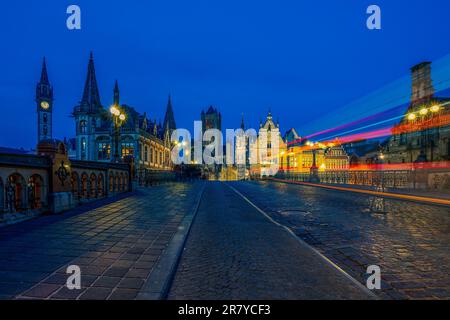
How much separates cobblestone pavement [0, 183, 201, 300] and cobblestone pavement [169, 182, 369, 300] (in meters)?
0.69

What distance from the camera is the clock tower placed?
247 ft

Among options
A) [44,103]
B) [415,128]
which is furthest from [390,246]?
[44,103]

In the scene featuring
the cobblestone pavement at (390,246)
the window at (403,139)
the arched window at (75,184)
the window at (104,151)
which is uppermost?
the window at (403,139)

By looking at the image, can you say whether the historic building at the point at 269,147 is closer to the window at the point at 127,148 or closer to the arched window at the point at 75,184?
the window at the point at 127,148

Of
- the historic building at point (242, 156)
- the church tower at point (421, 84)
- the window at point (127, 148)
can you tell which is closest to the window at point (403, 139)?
the church tower at point (421, 84)

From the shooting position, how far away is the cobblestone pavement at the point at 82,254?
10.7 feet

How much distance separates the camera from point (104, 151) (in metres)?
52.1

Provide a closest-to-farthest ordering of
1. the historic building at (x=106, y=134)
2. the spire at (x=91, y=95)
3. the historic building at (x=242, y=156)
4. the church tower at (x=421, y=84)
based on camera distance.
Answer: the church tower at (x=421, y=84), the historic building at (x=106, y=134), the spire at (x=91, y=95), the historic building at (x=242, y=156)

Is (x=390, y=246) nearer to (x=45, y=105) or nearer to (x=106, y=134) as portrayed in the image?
(x=106, y=134)

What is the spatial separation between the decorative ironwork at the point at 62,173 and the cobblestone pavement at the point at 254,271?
19.4 ft

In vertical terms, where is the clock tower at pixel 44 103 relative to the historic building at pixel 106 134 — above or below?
above

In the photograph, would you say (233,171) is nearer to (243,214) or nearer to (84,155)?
(84,155)

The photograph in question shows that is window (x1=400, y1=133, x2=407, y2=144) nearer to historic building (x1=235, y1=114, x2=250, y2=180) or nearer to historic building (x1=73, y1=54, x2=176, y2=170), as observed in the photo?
historic building (x1=73, y1=54, x2=176, y2=170)
